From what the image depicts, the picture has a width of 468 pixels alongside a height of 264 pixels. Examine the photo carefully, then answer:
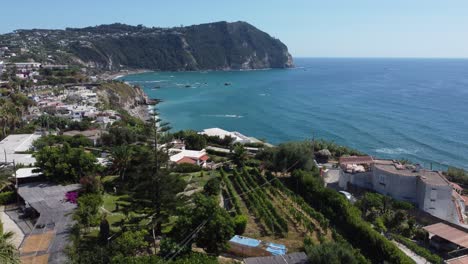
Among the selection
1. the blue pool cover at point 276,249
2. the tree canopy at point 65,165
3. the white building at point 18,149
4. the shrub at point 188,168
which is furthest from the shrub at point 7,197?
the blue pool cover at point 276,249

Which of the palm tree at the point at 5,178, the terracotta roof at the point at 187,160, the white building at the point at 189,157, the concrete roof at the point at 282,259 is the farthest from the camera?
the white building at the point at 189,157

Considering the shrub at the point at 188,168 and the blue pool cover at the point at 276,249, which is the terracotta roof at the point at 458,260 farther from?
the shrub at the point at 188,168

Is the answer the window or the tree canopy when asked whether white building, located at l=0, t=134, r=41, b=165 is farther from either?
the window

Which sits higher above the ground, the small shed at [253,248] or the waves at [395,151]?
the small shed at [253,248]

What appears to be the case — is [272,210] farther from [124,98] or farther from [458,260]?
[124,98]

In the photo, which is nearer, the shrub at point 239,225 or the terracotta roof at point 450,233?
the shrub at point 239,225

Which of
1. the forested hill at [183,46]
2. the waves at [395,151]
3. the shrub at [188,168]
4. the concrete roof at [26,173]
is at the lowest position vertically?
the waves at [395,151]
